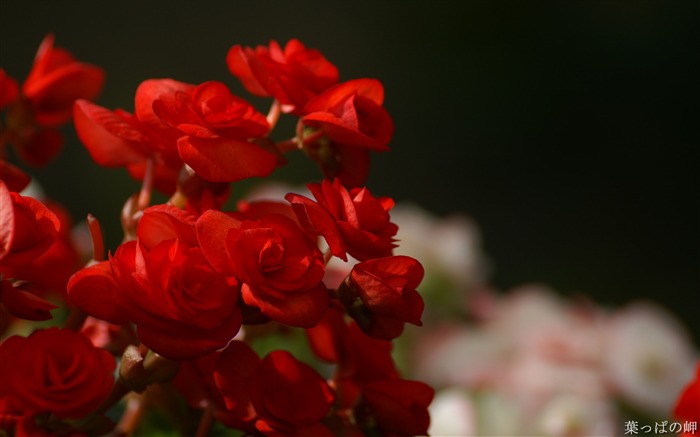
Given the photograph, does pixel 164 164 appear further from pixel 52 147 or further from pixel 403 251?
pixel 403 251

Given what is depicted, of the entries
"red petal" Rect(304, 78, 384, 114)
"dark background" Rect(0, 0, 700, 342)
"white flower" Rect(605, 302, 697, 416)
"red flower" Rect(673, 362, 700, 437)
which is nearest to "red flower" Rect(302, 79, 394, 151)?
"red petal" Rect(304, 78, 384, 114)

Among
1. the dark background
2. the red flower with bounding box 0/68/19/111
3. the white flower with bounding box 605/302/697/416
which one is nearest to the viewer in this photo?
the red flower with bounding box 0/68/19/111

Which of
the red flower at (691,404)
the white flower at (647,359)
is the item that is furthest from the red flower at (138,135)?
the white flower at (647,359)

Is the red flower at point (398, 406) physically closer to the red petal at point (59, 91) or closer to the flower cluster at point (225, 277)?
the flower cluster at point (225, 277)

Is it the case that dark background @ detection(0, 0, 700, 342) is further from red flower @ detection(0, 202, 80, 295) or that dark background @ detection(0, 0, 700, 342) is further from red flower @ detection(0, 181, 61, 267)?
red flower @ detection(0, 181, 61, 267)

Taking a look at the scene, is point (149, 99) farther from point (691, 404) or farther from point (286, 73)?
point (691, 404)

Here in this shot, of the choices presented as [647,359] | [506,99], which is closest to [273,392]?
[647,359]

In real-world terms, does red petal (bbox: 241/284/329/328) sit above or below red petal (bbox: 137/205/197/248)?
below
